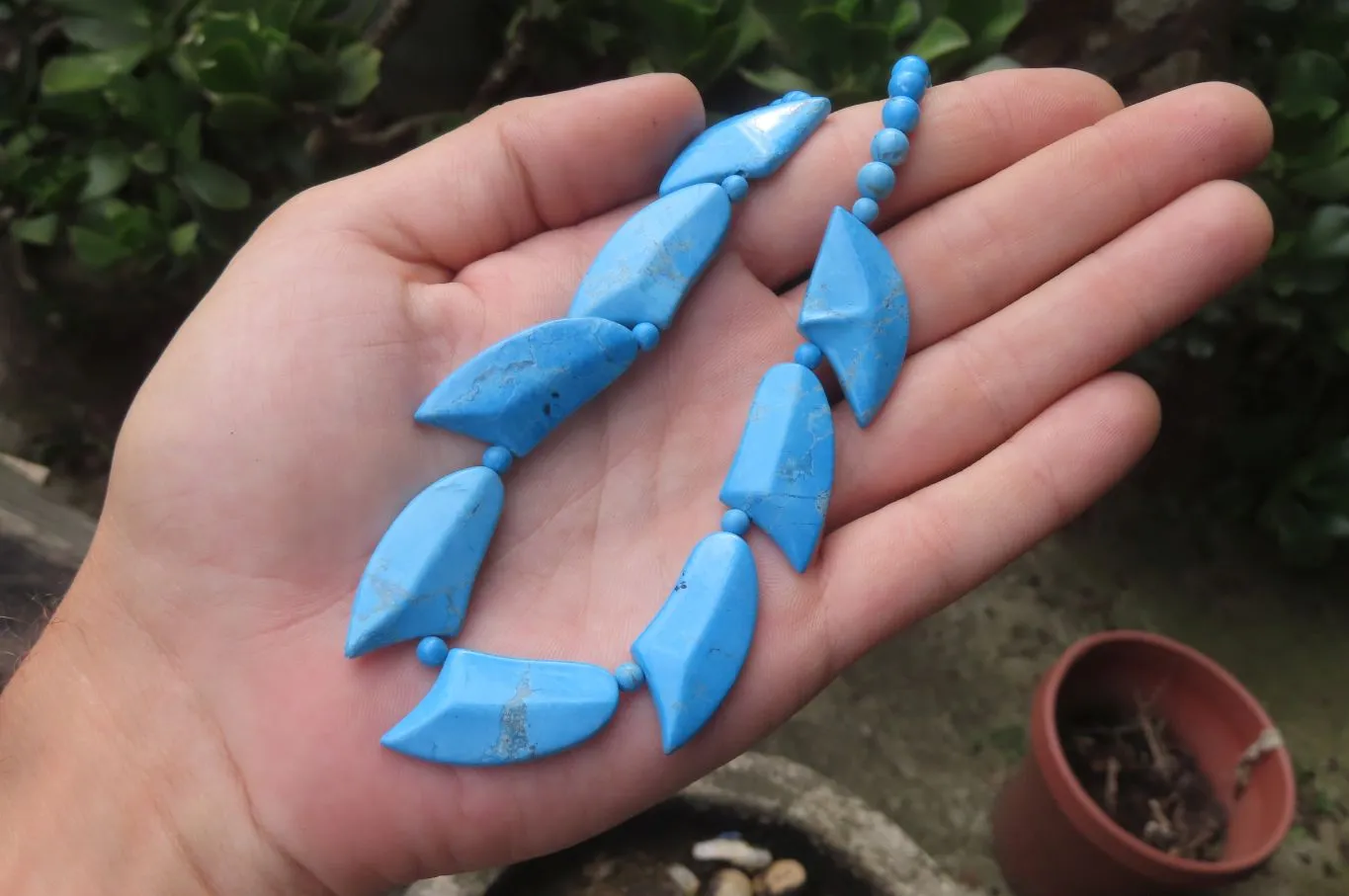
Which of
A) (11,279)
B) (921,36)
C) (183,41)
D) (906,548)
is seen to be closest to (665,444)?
(906,548)

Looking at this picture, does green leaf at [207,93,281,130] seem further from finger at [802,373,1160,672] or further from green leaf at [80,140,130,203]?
finger at [802,373,1160,672]

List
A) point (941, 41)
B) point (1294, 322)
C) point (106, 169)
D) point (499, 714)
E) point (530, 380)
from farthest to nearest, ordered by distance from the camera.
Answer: point (106, 169)
point (1294, 322)
point (941, 41)
point (530, 380)
point (499, 714)

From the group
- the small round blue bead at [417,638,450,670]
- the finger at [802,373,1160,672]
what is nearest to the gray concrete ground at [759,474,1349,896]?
the finger at [802,373,1160,672]

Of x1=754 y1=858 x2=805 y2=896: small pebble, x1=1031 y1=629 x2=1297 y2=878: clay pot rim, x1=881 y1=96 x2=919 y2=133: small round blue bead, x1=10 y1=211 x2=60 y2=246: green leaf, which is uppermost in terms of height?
x1=10 y1=211 x2=60 y2=246: green leaf

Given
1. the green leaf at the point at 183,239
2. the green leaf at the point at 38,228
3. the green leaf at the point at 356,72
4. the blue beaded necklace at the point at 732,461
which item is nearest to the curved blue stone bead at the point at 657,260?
the blue beaded necklace at the point at 732,461

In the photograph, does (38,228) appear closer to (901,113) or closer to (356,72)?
(356,72)

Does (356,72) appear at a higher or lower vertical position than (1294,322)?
higher

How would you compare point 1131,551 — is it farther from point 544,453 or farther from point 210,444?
point 210,444

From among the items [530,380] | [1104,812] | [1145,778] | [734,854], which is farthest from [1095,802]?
[530,380]
